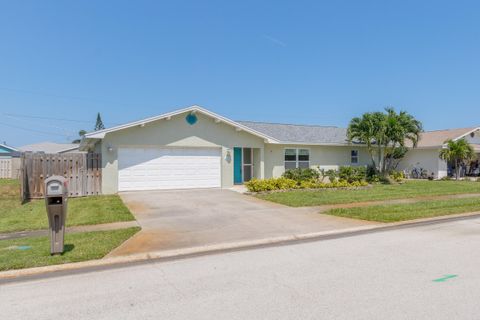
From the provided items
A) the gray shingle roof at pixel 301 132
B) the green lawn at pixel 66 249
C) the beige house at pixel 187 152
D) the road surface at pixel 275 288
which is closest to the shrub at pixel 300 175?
the beige house at pixel 187 152

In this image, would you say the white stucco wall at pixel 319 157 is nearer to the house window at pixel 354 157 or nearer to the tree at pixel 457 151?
the house window at pixel 354 157

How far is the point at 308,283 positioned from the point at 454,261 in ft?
9.27

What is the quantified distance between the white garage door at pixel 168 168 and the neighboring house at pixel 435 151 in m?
17.4

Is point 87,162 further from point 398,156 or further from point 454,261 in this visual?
point 398,156

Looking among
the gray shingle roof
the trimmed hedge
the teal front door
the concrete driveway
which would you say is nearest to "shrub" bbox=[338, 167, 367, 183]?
the trimmed hedge

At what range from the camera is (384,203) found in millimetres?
12695

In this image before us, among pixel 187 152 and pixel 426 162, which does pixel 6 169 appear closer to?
pixel 187 152

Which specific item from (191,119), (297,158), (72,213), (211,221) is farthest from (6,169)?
(211,221)

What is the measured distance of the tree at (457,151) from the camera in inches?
903

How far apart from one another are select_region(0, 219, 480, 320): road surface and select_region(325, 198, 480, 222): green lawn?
3412 millimetres

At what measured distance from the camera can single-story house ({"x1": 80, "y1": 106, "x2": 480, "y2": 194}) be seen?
15.7 meters

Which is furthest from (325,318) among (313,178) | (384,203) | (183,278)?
(313,178)

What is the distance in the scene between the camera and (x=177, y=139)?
1673cm

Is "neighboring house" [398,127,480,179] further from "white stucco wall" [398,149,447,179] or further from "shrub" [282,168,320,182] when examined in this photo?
"shrub" [282,168,320,182]
